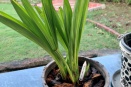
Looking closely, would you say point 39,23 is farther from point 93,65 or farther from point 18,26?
point 93,65

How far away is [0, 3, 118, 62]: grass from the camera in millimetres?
1626

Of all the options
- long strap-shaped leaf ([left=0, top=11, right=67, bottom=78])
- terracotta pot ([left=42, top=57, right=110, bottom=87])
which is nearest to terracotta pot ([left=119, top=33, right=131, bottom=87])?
terracotta pot ([left=42, top=57, right=110, bottom=87])

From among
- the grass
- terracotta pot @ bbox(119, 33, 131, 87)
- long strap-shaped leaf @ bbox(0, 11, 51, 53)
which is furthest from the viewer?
the grass

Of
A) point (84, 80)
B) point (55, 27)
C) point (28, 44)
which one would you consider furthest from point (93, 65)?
point (28, 44)

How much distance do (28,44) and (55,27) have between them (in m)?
1.29

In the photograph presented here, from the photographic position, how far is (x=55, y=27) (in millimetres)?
549

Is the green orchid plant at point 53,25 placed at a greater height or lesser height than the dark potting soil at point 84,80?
greater

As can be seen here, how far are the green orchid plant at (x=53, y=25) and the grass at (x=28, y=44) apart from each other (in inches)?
39.4

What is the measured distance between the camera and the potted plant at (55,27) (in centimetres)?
50

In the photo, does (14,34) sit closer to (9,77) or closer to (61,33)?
(9,77)

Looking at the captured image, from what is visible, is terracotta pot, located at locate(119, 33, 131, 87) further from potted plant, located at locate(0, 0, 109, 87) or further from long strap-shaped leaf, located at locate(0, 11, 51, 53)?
long strap-shaped leaf, located at locate(0, 11, 51, 53)

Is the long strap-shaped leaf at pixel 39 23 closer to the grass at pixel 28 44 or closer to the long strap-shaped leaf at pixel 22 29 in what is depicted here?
the long strap-shaped leaf at pixel 22 29

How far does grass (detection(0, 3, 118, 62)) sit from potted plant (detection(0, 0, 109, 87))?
0.98 meters

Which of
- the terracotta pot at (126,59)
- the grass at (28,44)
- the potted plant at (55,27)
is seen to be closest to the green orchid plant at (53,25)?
the potted plant at (55,27)
